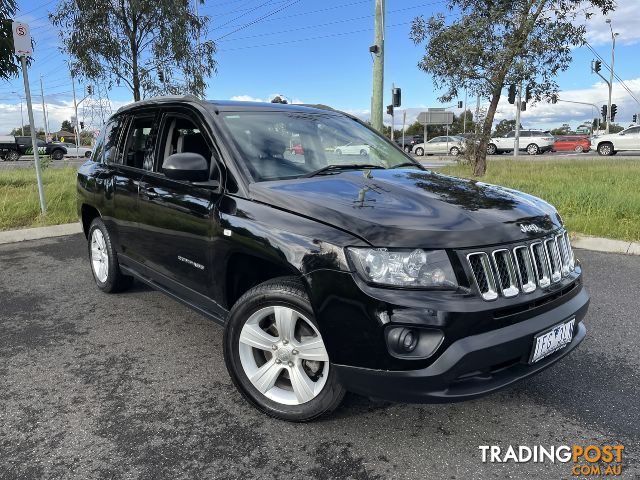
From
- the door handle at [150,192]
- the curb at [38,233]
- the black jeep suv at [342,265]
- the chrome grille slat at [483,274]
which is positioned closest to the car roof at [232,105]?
the black jeep suv at [342,265]

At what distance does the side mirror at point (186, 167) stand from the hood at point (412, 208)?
1.22 feet

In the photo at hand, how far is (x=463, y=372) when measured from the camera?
2188mm

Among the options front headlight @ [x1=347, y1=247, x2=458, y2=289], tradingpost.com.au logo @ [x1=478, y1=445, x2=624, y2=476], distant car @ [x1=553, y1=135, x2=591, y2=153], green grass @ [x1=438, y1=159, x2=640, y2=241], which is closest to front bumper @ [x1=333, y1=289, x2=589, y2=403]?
front headlight @ [x1=347, y1=247, x2=458, y2=289]

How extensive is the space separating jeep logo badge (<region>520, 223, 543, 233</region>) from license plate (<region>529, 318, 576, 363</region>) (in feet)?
1.56

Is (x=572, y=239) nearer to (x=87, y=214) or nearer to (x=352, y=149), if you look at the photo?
(x=352, y=149)

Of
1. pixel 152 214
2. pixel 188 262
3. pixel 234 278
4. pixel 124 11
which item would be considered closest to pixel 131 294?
pixel 152 214

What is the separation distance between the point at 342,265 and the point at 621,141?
29.6 metres

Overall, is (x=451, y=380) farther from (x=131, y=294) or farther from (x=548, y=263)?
(x=131, y=294)

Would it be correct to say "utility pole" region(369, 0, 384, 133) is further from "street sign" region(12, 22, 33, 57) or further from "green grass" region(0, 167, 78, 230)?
"street sign" region(12, 22, 33, 57)

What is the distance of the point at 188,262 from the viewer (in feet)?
10.9

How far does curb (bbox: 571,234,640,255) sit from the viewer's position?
6.26 meters

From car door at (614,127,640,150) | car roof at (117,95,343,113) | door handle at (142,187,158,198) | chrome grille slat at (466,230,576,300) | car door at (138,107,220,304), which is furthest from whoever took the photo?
car door at (614,127,640,150)

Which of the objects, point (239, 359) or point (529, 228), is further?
point (239, 359)

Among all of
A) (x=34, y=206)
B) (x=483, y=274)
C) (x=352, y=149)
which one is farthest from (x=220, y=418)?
(x=34, y=206)
